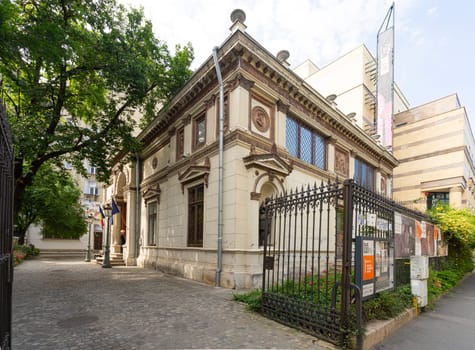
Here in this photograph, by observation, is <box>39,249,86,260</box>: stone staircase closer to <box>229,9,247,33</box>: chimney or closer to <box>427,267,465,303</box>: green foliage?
<box>229,9,247,33</box>: chimney

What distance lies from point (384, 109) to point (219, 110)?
64.6 ft

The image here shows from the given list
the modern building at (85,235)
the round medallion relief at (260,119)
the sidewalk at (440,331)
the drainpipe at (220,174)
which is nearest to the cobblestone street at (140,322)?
the drainpipe at (220,174)

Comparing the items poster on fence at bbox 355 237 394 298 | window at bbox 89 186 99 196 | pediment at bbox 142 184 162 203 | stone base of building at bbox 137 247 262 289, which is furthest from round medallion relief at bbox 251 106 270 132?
window at bbox 89 186 99 196

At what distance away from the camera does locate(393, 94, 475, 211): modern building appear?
95.7 ft

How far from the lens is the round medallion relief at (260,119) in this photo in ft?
36.0

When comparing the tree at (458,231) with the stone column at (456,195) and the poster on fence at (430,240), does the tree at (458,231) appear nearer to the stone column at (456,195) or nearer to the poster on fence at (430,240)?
the poster on fence at (430,240)

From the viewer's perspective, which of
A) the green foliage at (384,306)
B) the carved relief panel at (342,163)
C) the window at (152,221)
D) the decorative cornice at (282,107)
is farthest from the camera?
the window at (152,221)

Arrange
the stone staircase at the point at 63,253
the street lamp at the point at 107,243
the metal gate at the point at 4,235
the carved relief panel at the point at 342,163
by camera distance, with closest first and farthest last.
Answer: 1. the metal gate at the point at 4,235
2. the carved relief panel at the point at 342,163
3. the street lamp at the point at 107,243
4. the stone staircase at the point at 63,253

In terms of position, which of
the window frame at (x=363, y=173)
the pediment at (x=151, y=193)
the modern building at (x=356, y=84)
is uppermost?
the modern building at (x=356, y=84)

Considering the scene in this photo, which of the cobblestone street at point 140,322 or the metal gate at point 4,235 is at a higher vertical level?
the metal gate at point 4,235

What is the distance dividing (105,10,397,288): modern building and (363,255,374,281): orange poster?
16.7 ft

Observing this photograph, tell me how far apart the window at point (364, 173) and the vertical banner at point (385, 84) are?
6159 mm

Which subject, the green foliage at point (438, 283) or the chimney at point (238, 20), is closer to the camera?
the green foliage at point (438, 283)

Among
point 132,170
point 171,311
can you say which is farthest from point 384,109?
point 171,311
